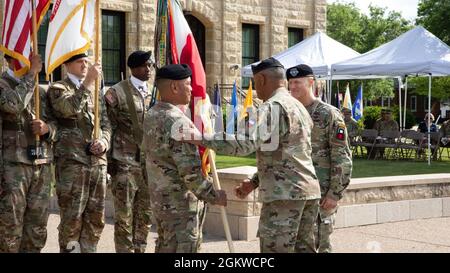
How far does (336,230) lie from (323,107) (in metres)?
3.66

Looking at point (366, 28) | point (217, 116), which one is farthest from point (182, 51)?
point (366, 28)

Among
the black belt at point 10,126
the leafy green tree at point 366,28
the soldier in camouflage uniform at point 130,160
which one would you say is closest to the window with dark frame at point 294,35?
the soldier in camouflage uniform at point 130,160

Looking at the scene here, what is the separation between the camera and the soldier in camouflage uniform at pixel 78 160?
6.82 m

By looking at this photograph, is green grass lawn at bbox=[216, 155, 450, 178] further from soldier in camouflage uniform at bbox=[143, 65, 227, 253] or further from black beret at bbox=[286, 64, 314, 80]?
soldier in camouflage uniform at bbox=[143, 65, 227, 253]

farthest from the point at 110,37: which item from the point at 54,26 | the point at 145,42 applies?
the point at 54,26

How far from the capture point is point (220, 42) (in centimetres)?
2362

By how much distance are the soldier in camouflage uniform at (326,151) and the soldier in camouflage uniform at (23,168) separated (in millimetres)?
2367

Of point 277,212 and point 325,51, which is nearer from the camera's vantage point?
point 277,212

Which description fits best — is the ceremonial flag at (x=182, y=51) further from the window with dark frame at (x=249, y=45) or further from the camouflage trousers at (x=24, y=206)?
the window with dark frame at (x=249, y=45)

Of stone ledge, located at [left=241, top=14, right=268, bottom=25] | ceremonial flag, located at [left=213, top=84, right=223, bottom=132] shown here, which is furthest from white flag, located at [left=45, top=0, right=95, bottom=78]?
stone ledge, located at [left=241, top=14, right=268, bottom=25]

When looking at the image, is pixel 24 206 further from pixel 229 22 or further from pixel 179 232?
pixel 229 22

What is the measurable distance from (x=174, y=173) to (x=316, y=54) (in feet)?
48.2

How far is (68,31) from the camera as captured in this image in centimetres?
725

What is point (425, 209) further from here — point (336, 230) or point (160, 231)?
point (160, 231)
